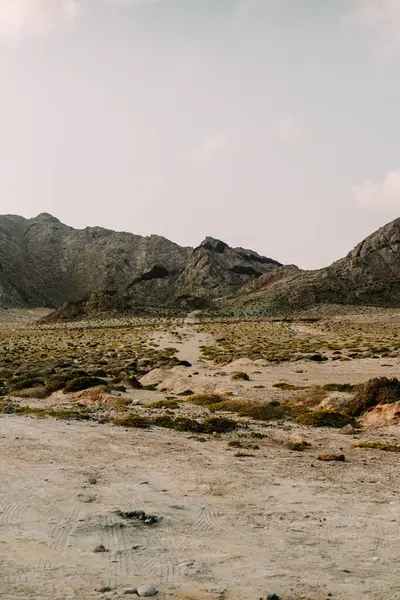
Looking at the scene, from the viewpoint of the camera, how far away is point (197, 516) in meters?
9.86

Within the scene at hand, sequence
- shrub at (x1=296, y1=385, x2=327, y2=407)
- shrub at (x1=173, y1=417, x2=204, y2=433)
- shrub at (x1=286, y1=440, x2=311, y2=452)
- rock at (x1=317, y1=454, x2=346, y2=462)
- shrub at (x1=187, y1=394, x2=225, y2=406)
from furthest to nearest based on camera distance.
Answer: shrub at (x1=187, y1=394, x2=225, y2=406) < shrub at (x1=296, y1=385, x2=327, y2=407) < shrub at (x1=173, y1=417, x2=204, y2=433) < shrub at (x1=286, y1=440, x2=311, y2=452) < rock at (x1=317, y1=454, x2=346, y2=462)

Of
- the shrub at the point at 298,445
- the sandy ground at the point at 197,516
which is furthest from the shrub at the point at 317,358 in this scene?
the shrub at the point at 298,445

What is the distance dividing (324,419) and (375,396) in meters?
2.58

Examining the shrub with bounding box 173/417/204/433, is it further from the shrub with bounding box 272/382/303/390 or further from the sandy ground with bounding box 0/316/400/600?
the shrub with bounding box 272/382/303/390

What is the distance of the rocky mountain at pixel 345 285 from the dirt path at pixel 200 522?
A: 379ft

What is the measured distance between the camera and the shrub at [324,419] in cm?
1883

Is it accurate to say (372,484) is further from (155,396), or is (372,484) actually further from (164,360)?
(164,360)

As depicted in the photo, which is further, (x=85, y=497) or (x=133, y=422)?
(x=133, y=422)

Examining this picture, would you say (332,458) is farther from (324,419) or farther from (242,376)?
(242,376)

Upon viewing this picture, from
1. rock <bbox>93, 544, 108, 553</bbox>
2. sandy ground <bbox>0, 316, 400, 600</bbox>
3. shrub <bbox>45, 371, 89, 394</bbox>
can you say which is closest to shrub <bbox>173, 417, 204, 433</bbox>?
sandy ground <bbox>0, 316, 400, 600</bbox>

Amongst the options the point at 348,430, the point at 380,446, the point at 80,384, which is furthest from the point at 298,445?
the point at 80,384

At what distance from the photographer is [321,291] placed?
5468 inches

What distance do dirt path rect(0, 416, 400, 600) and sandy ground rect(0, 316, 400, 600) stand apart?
0.02 metres

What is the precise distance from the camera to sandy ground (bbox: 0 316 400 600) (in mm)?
7160
